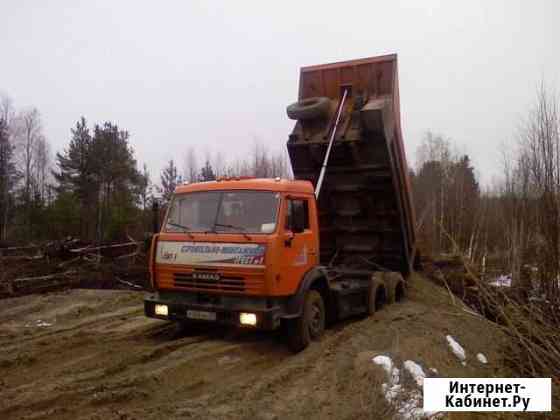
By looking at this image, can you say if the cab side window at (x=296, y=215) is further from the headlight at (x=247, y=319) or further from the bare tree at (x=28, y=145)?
the bare tree at (x=28, y=145)

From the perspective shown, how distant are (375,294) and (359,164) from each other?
7.57 feet

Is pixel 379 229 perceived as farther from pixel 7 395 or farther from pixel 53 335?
pixel 7 395

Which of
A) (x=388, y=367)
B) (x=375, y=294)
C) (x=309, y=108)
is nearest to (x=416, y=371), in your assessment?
(x=388, y=367)

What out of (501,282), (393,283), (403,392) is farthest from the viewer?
(393,283)

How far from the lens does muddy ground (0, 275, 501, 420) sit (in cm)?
464

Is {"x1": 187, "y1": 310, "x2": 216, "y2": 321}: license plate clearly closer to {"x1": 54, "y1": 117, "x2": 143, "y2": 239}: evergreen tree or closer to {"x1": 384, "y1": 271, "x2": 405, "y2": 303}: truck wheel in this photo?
{"x1": 384, "y1": 271, "x2": 405, "y2": 303}: truck wheel

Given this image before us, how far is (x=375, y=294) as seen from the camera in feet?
27.6

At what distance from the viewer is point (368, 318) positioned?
812 cm

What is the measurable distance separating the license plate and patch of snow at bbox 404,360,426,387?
2464 millimetres

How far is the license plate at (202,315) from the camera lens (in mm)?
6258

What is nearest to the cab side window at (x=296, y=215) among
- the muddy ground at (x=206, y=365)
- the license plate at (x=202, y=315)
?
the license plate at (x=202, y=315)

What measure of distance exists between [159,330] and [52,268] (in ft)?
26.8

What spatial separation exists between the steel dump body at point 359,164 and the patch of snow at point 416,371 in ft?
12.4

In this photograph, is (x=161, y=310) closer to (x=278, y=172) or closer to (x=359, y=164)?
(x=359, y=164)
